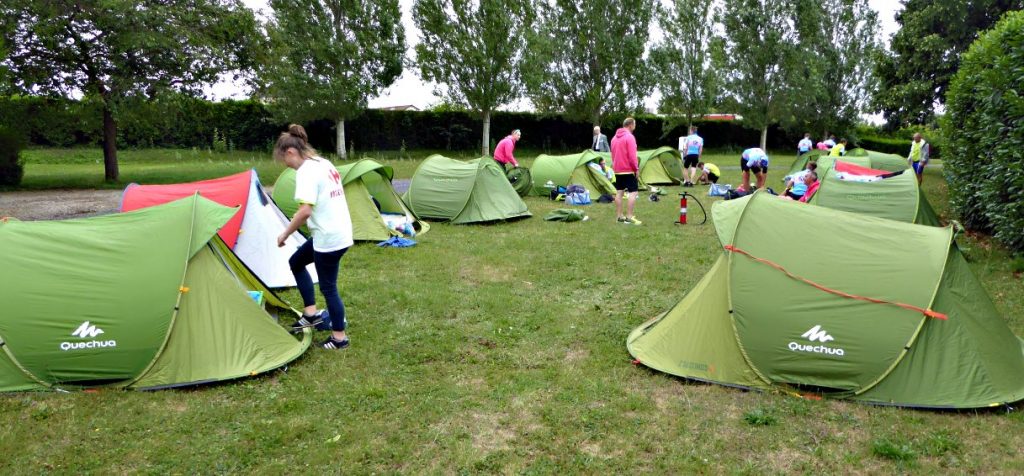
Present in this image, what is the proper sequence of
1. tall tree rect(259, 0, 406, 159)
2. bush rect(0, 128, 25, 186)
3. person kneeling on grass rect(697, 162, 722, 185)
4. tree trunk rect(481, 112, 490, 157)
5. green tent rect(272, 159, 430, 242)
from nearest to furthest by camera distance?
green tent rect(272, 159, 430, 242) < bush rect(0, 128, 25, 186) < person kneeling on grass rect(697, 162, 722, 185) < tall tree rect(259, 0, 406, 159) < tree trunk rect(481, 112, 490, 157)

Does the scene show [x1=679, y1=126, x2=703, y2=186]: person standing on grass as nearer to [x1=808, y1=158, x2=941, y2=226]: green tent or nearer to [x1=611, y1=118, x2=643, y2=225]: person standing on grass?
[x1=611, y1=118, x2=643, y2=225]: person standing on grass

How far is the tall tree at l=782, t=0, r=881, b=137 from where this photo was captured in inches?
1305

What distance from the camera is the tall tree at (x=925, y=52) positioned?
1977 centimetres

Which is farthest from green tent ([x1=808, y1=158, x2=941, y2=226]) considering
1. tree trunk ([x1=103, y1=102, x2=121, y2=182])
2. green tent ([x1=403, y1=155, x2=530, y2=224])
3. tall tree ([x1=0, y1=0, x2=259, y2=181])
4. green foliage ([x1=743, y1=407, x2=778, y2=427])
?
tree trunk ([x1=103, y1=102, x2=121, y2=182])

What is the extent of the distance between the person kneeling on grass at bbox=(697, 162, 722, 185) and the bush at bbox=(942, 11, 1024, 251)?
6.51m

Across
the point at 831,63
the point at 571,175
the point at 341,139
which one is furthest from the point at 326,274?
the point at 831,63

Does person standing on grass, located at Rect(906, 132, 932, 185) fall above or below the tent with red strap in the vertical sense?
above

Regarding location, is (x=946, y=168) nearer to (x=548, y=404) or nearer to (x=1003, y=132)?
(x=1003, y=132)

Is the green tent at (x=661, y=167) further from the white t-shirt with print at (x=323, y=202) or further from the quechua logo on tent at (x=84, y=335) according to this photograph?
the quechua logo on tent at (x=84, y=335)

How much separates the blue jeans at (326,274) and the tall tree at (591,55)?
25.5 metres

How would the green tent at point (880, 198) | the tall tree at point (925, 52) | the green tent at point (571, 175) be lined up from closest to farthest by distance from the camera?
the green tent at point (880, 198)
the green tent at point (571, 175)
the tall tree at point (925, 52)

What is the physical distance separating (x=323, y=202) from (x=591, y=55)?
1102 inches

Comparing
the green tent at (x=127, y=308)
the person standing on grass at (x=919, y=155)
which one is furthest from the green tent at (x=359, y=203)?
the person standing on grass at (x=919, y=155)

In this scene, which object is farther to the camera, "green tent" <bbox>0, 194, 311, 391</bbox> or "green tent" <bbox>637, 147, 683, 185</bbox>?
"green tent" <bbox>637, 147, 683, 185</bbox>
